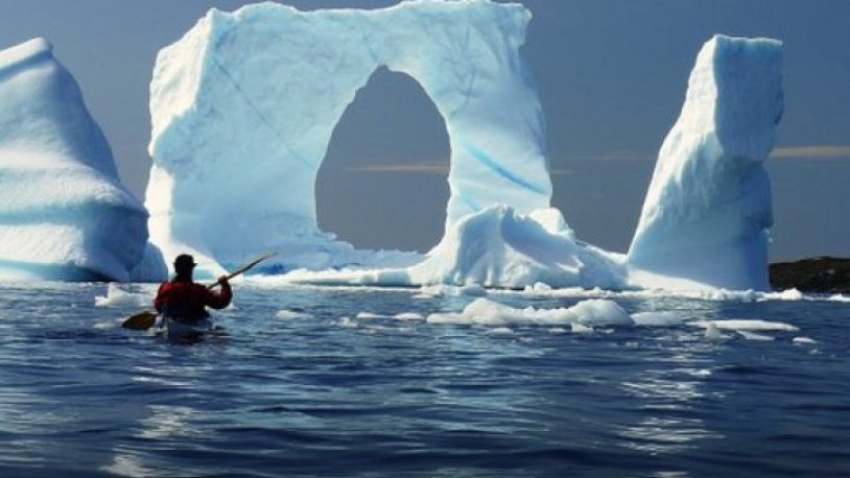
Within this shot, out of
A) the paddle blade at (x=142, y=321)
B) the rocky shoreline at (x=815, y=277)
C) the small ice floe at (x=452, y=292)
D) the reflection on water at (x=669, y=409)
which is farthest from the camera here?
the rocky shoreline at (x=815, y=277)

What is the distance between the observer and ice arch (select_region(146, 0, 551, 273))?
3647cm

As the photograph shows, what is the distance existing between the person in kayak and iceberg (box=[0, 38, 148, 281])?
57.2 ft

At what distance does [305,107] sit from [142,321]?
25899 mm

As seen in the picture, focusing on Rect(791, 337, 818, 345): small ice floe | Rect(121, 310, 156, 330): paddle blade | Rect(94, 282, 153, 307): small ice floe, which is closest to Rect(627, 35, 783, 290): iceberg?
Rect(94, 282, 153, 307): small ice floe

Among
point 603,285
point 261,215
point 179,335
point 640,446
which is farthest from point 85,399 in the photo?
point 261,215

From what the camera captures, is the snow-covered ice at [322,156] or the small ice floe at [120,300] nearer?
the small ice floe at [120,300]

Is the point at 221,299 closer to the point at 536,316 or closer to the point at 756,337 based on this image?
the point at 536,316

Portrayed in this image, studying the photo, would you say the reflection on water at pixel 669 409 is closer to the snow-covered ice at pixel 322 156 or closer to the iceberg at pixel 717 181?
the snow-covered ice at pixel 322 156

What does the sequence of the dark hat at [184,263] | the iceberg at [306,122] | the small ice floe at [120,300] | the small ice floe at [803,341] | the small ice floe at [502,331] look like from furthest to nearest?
the iceberg at [306,122] < the small ice floe at [120,300] < the small ice floe at [502,331] < the small ice floe at [803,341] < the dark hat at [184,263]

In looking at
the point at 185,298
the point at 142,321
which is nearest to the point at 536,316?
the point at 142,321

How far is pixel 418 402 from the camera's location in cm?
676

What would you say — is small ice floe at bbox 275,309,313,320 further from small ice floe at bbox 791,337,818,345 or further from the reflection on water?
the reflection on water

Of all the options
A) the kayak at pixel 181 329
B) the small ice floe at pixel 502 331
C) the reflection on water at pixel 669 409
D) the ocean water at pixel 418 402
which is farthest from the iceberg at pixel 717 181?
the reflection on water at pixel 669 409

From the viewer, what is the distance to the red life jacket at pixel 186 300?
11337 mm
